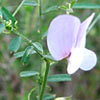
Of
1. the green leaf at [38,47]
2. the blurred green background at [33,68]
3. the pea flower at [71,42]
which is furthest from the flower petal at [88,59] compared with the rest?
the blurred green background at [33,68]

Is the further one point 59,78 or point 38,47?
point 59,78

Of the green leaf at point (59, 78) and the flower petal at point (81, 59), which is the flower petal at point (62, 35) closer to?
the flower petal at point (81, 59)

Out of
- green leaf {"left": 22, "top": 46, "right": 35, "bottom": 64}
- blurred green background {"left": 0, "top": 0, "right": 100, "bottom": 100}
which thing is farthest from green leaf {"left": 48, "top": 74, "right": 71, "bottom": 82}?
blurred green background {"left": 0, "top": 0, "right": 100, "bottom": 100}

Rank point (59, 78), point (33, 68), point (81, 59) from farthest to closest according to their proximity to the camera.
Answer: point (33, 68), point (59, 78), point (81, 59)

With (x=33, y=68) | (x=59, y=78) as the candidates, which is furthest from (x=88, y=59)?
(x=33, y=68)

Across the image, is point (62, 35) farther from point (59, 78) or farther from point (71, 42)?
point (59, 78)

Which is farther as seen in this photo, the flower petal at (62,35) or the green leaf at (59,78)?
the green leaf at (59,78)

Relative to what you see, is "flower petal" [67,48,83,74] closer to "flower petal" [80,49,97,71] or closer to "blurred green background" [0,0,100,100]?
"flower petal" [80,49,97,71]
